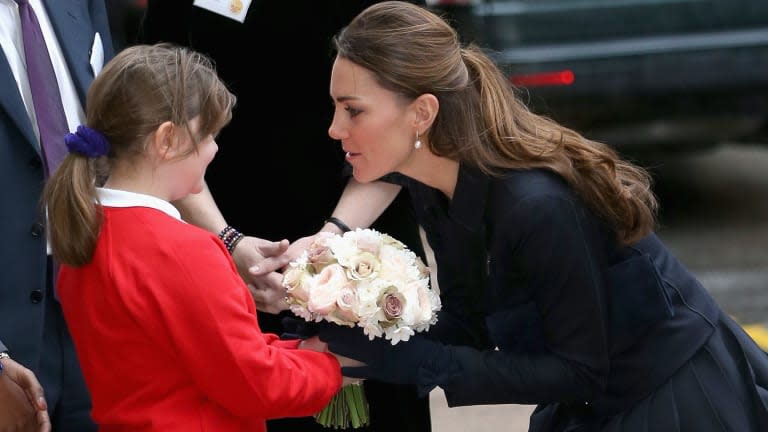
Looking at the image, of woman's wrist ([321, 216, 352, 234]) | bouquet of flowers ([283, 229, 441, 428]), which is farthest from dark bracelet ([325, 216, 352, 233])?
bouquet of flowers ([283, 229, 441, 428])

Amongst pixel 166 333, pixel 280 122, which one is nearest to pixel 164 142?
pixel 166 333

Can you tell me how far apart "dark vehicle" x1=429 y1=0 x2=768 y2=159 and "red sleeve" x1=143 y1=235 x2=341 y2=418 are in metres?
4.09

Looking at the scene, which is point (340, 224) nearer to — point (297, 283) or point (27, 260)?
point (297, 283)

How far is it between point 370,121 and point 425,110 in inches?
4.6

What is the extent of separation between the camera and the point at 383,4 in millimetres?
2754

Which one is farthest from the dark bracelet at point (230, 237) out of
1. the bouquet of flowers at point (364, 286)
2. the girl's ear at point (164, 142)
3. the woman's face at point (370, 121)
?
the girl's ear at point (164, 142)

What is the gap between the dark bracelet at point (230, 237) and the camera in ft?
10.1

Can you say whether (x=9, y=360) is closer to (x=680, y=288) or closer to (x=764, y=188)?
(x=680, y=288)

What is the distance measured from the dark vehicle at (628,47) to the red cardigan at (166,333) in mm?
4107

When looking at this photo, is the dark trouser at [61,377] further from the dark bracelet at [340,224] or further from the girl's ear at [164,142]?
the dark bracelet at [340,224]

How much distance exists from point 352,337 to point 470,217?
1.17 feet

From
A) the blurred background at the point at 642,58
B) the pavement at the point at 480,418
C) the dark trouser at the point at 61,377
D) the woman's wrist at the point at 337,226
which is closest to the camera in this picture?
the dark trouser at the point at 61,377

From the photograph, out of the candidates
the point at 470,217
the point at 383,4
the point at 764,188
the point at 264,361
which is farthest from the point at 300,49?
the point at 764,188

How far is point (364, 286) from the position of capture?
2.58 meters
